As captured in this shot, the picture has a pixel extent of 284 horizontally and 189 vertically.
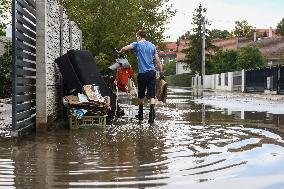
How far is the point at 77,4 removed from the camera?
27.7 metres

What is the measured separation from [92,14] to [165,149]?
841 inches

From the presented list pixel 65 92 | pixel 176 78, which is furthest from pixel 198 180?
pixel 176 78

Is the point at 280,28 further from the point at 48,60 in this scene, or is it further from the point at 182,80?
the point at 48,60

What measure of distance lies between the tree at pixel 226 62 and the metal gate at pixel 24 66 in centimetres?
5712

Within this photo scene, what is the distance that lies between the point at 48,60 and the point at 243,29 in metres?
104

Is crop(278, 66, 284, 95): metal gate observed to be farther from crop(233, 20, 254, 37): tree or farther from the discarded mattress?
crop(233, 20, 254, 37): tree

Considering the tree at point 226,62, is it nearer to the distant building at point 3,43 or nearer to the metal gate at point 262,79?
the metal gate at point 262,79

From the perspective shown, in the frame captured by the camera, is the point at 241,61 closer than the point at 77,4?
No

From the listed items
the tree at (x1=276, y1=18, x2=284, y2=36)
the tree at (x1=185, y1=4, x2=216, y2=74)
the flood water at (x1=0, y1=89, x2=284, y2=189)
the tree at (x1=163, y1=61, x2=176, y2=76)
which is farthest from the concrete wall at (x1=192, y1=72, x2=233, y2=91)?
the tree at (x1=163, y1=61, x2=176, y2=76)

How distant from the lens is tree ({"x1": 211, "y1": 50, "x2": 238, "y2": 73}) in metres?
65.7

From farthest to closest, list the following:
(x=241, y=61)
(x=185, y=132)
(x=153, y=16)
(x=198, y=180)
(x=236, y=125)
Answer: (x=241, y=61), (x=153, y=16), (x=236, y=125), (x=185, y=132), (x=198, y=180)

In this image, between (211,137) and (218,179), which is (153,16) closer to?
(211,137)

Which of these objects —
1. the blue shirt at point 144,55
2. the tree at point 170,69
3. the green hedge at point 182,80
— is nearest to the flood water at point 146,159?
A: the blue shirt at point 144,55

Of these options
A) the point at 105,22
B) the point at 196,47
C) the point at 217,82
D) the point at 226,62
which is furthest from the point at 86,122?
the point at 196,47
